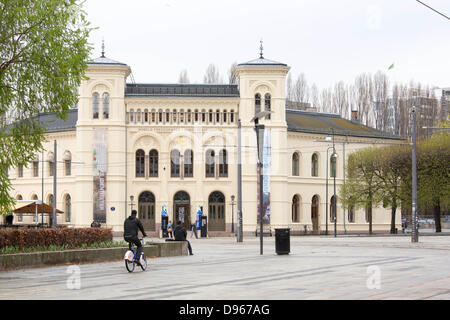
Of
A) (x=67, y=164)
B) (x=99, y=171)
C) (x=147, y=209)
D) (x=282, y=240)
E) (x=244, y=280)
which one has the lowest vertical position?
(x=244, y=280)

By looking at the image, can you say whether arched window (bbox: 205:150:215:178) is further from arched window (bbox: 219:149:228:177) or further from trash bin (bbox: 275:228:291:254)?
trash bin (bbox: 275:228:291:254)

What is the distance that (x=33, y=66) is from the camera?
71.5 ft

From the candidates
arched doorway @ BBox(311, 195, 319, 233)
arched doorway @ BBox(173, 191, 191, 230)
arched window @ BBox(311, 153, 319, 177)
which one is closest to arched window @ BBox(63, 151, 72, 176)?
arched doorway @ BBox(173, 191, 191, 230)

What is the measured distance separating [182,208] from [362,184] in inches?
677

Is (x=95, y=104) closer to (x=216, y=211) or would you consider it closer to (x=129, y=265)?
(x=216, y=211)

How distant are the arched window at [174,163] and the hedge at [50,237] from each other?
40.1m

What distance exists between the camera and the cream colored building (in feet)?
218

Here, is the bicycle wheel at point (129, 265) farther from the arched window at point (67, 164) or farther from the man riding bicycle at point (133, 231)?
the arched window at point (67, 164)

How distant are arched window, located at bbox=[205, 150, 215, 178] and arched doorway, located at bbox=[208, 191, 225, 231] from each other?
1.95 meters

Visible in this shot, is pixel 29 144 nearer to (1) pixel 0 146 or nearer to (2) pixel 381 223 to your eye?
(1) pixel 0 146

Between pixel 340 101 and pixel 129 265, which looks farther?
pixel 340 101

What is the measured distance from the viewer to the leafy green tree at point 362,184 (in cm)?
6544

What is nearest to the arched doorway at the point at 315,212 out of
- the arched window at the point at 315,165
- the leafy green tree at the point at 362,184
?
the arched window at the point at 315,165

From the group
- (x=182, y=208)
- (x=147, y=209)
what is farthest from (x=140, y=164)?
(x=182, y=208)
